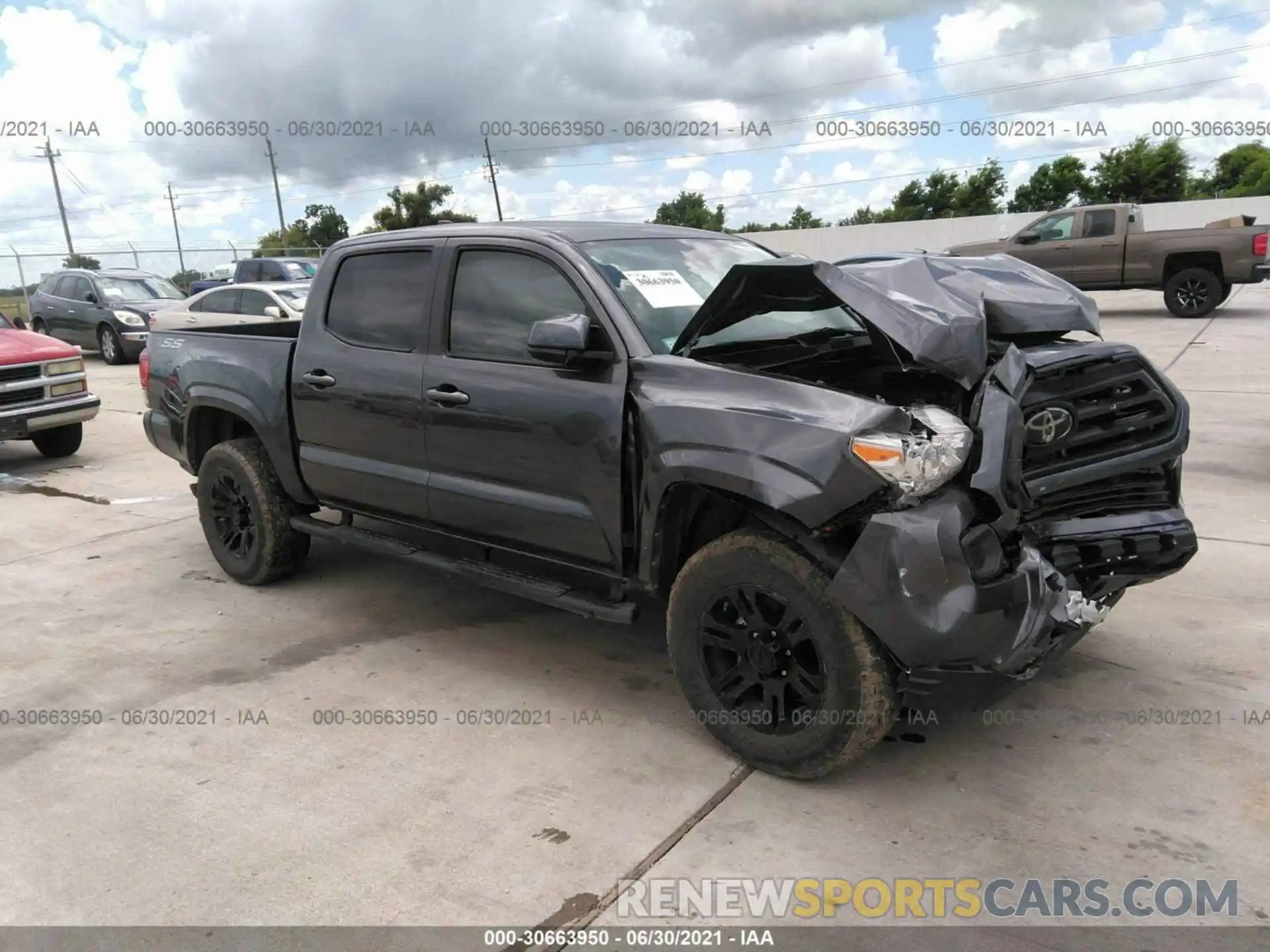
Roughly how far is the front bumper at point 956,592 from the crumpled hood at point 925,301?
0.51 meters

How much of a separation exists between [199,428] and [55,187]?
4387 cm

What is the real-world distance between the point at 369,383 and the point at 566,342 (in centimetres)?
148

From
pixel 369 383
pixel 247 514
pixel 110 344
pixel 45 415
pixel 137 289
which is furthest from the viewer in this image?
pixel 137 289

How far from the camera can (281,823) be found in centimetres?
314

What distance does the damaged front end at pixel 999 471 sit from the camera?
2.84 metres

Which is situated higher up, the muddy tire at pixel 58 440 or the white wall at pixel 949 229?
the white wall at pixel 949 229

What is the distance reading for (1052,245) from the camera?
16.8 metres

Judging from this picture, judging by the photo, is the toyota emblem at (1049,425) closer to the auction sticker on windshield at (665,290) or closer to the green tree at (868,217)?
the auction sticker on windshield at (665,290)

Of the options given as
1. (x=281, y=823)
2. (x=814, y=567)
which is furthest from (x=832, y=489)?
(x=281, y=823)

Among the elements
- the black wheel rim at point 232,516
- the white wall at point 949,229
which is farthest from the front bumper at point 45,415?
the white wall at point 949,229

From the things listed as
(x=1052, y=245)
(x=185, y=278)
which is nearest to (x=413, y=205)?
(x=185, y=278)

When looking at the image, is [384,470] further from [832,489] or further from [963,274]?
[963,274]

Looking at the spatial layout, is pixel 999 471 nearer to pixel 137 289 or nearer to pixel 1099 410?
pixel 1099 410

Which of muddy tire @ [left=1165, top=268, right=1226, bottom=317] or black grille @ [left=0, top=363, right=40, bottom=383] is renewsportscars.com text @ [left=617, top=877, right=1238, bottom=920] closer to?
black grille @ [left=0, top=363, right=40, bottom=383]
